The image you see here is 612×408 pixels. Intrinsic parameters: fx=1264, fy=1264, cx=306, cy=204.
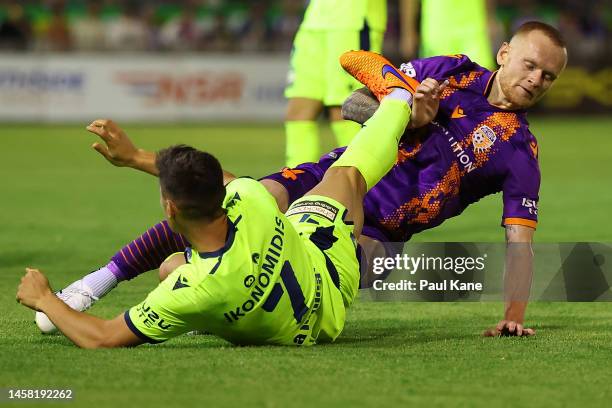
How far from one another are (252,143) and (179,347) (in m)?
12.5

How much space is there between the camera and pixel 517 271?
17.7 feet

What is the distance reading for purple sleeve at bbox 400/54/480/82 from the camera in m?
5.84

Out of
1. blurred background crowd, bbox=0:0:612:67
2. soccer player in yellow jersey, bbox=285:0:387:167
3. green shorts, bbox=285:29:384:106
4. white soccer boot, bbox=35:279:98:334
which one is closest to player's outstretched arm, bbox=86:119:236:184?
white soccer boot, bbox=35:279:98:334

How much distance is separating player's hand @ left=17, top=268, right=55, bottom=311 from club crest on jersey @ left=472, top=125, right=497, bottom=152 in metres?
2.02

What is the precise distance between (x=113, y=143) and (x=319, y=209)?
35.9 inches

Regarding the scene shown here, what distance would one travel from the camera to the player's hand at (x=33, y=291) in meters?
4.66

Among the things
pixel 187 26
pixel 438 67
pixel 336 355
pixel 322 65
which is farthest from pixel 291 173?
pixel 187 26

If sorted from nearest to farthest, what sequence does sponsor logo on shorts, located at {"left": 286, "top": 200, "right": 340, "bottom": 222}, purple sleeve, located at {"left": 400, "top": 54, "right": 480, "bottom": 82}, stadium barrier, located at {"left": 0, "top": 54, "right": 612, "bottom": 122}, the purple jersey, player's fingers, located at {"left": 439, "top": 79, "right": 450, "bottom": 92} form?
sponsor logo on shorts, located at {"left": 286, "top": 200, "right": 340, "bottom": 222} → the purple jersey → player's fingers, located at {"left": 439, "top": 79, "right": 450, "bottom": 92} → purple sleeve, located at {"left": 400, "top": 54, "right": 480, "bottom": 82} → stadium barrier, located at {"left": 0, "top": 54, "right": 612, "bottom": 122}

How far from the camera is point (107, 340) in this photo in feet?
15.1

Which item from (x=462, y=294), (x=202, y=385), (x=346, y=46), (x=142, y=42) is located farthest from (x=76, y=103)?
(x=202, y=385)

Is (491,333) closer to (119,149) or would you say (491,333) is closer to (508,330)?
(508,330)

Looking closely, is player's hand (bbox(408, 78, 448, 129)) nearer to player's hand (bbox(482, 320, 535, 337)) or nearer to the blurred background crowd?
player's hand (bbox(482, 320, 535, 337))

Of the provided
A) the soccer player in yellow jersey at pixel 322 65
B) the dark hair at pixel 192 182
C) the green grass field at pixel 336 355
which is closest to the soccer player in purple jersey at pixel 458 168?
the green grass field at pixel 336 355

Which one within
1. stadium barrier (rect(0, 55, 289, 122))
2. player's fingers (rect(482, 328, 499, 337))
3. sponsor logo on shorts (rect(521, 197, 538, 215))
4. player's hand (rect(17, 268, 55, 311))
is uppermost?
sponsor logo on shorts (rect(521, 197, 538, 215))
